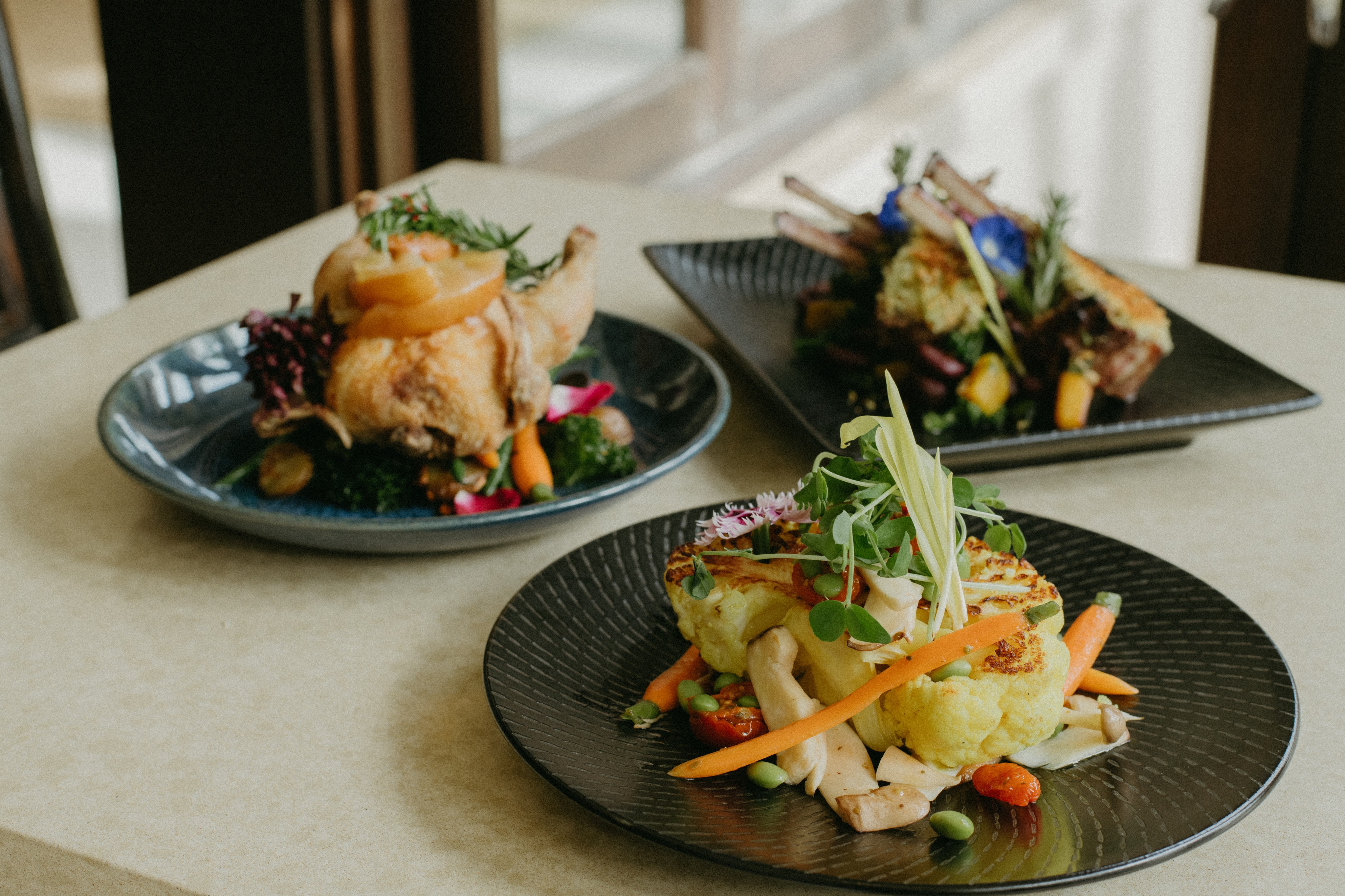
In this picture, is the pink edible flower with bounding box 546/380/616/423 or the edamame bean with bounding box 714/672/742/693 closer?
the edamame bean with bounding box 714/672/742/693

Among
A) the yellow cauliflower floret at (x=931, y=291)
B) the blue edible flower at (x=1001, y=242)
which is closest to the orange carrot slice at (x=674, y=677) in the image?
the yellow cauliflower floret at (x=931, y=291)

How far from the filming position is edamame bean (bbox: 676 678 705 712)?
906 millimetres

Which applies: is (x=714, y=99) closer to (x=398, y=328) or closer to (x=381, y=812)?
(x=398, y=328)

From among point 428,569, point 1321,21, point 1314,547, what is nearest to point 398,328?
point 428,569

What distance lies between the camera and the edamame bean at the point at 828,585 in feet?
2.75

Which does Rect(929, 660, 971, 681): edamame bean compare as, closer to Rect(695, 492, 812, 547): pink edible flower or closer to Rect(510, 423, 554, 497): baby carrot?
Rect(695, 492, 812, 547): pink edible flower

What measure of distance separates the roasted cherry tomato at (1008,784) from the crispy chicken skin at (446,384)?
0.59 m

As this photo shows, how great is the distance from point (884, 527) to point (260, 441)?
2.56 ft

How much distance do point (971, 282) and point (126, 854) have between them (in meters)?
1.10

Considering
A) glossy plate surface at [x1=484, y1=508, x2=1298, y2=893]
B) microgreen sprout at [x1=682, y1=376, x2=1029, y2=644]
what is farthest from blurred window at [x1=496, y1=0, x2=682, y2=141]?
microgreen sprout at [x1=682, y1=376, x2=1029, y2=644]

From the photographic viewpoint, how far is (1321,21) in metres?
2.45

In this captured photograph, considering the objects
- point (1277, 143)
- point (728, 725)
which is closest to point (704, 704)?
point (728, 725)

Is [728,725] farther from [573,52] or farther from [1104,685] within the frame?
[573,52]

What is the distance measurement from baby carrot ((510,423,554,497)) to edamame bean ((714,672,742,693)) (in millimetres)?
375
